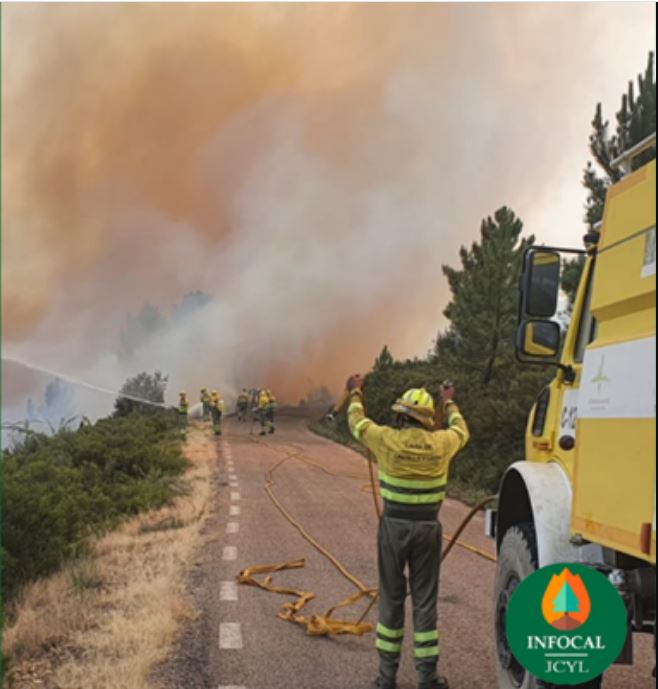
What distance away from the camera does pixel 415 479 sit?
4090mm

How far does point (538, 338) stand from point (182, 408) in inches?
769

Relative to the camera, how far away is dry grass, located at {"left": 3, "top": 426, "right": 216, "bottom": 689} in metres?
4.30

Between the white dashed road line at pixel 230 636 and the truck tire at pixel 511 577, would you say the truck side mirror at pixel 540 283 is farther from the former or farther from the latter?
the white dashed road line at pixel 230 636

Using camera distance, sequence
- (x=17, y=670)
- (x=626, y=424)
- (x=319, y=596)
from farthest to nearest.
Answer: (x=319, y=596) → (x=17, y=670) → (x=626, y=424)

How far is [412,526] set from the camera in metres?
4.10

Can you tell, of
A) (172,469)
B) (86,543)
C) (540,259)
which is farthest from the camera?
(172,469)

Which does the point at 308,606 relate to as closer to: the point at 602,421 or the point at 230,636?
the point at 230,636

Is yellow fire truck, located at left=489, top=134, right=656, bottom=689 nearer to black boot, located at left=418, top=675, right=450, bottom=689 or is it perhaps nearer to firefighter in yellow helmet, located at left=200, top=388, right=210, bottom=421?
black boot, located at left=418, top=675, right=450, bottom=689

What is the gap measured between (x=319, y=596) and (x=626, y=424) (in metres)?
4.30

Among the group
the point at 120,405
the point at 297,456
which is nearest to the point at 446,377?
the point at 297,456

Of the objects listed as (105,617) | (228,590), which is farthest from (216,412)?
(105,617)

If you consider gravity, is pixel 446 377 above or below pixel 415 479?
above

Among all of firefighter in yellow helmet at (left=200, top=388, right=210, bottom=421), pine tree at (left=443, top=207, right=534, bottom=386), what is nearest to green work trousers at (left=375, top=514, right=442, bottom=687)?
pine tree at (left=443, top=207, right=534, bottom=386)

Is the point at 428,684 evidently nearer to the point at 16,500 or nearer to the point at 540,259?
the point at 540,259
